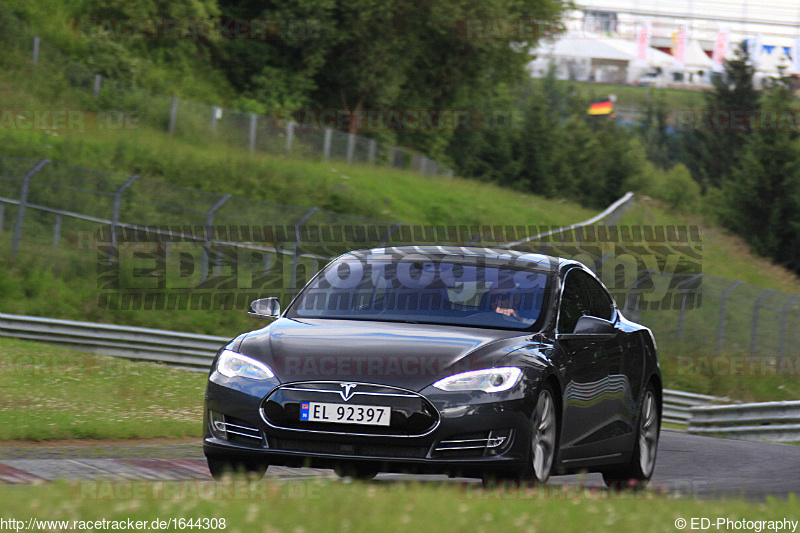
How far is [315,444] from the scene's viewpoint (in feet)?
23.8

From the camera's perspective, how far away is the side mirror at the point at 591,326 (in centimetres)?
833

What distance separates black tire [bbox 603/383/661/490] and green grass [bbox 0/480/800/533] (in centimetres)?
290

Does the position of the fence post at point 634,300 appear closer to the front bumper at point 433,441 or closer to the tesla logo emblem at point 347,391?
the front bumper at point 433,441

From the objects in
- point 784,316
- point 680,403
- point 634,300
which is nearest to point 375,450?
point 680,403

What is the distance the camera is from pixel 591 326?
836 cm

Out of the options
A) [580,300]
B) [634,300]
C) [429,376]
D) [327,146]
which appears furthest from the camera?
[327,146]

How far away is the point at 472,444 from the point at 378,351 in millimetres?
784

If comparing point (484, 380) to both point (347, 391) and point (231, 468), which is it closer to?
point (347, 391)

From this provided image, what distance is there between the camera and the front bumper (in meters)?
7.19

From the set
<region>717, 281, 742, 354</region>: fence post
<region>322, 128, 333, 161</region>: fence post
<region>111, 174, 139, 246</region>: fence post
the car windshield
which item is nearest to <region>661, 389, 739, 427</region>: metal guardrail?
<region>717, 281, 742, 354</region>: fence post


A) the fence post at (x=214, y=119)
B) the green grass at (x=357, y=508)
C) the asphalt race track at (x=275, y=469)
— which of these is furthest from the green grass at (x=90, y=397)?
the fence post at (x=214, y=119)

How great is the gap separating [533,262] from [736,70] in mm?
87474

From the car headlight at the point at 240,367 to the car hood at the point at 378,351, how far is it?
1.7 inches

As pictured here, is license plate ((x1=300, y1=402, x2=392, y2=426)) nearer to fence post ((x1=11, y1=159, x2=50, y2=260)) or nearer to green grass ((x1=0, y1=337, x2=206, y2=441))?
green grass ((x1=0, y1=337, x2=206, y2=441))
